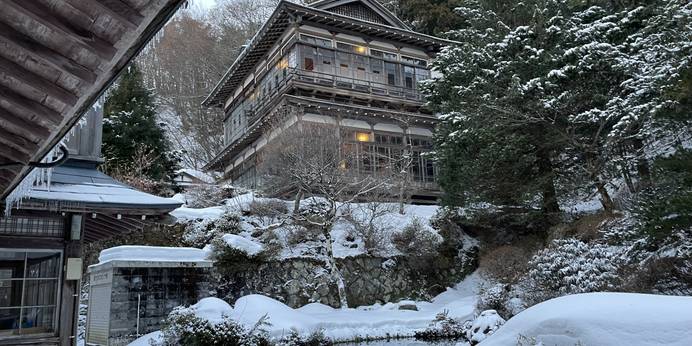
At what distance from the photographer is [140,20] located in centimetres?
224

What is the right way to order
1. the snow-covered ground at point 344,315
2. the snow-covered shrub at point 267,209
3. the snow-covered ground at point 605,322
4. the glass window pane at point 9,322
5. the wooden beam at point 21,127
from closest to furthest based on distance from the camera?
the wooden beam at point 21,127 → the snow-covered ground at point 605,322 → the glass window pane at point 9,322 → the snow-covered ground at point 344,315 → the snow-covered shrub at point 267,209

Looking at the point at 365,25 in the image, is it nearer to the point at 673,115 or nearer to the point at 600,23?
the point at 600,23

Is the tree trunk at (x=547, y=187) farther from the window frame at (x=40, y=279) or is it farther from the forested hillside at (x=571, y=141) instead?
the window frame at (x=40, y=279)

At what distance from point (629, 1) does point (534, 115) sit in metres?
5.34

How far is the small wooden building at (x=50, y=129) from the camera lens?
232 centimetres

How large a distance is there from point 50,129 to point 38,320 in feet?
20.8

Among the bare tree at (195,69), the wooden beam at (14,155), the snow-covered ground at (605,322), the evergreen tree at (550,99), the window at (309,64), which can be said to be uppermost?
the bare tree at (195,69)

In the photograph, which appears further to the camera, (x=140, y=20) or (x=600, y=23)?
(x=600, y=23)

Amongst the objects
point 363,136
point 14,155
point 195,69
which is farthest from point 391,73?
point 14,155

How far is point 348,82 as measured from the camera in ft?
86.5

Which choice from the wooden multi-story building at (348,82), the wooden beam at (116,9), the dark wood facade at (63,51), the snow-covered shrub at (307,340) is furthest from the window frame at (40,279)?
the wooden multi-story building at (348,82)

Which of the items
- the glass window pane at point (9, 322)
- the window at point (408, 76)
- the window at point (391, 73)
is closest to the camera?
the glass window pane at point (9, 322)

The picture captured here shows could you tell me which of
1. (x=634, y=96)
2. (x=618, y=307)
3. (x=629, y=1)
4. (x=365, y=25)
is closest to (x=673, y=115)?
(x=634, y=96)

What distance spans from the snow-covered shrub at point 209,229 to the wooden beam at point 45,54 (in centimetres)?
1590
